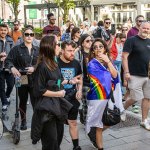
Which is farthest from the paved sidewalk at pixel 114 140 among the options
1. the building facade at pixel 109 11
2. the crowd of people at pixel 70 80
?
the building facade at pixel 109 11

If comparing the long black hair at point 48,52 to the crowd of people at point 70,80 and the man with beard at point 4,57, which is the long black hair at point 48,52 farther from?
the man with beard at point 4,57

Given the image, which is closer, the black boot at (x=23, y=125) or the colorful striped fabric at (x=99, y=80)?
the colorful striped fabric at (x=99, y=80)

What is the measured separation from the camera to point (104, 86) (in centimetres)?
464

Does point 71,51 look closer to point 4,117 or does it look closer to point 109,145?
point 109,145

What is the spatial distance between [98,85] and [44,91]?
995mm

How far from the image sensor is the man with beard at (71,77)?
480cm

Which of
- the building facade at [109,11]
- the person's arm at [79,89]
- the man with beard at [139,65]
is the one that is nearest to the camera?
the person's arm at [79,89]

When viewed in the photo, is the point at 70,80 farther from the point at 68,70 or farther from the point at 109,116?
the point at 109,116

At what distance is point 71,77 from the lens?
16.0ft

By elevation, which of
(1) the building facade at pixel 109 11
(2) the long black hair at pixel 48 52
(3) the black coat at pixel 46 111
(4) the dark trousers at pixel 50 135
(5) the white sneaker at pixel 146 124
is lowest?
(5) the white sneaker at pixel 146 124

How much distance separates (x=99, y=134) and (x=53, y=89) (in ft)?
4.11

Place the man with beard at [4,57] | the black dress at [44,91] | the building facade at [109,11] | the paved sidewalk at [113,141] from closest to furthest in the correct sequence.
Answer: the black dress at [44,91], the paved sidewalk at [113,141], the man with beard at [4,57], the building facade at [109,11]

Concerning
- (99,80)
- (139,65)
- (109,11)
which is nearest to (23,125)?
(99,80)

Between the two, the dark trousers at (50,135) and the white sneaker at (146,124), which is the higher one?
the dark trousers at (50,135)
